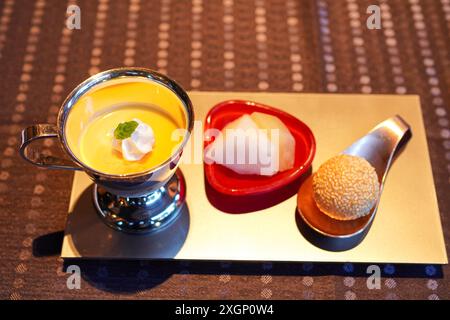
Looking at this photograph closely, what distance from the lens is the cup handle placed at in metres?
0.59

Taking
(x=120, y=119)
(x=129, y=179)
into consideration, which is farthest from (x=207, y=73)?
(x=129, y=179)

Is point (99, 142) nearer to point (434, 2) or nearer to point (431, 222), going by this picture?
point (431, 222)

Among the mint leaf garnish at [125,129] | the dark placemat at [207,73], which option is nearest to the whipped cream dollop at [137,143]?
the mint leaf garnish at [125,129]

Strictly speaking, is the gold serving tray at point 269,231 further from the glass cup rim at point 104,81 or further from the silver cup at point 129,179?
the glass cup rim at point 104,81

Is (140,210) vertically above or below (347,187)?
below

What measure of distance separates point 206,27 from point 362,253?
0.48 metres

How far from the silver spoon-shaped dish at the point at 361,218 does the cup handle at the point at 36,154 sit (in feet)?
1.01

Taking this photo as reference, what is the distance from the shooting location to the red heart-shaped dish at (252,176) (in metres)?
0.69

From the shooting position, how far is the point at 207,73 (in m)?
0.87

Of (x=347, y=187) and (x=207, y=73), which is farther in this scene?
(x=207, y=73)

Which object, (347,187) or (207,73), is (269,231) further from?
(207,73)

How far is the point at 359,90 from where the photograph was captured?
2.78 feet

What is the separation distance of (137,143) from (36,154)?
12 centimetres

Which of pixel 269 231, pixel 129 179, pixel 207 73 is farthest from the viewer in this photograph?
pixel 207 73
